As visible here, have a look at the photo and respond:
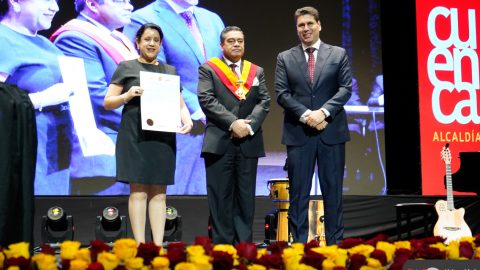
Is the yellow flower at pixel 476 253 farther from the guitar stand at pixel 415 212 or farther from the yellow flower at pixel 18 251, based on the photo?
the guitar stand at pixel 415 212

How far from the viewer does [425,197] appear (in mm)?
7469

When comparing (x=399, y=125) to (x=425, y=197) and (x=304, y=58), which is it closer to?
(x=425, y=197)

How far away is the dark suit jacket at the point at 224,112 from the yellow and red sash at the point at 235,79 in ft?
0.08

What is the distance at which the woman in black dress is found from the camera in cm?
395

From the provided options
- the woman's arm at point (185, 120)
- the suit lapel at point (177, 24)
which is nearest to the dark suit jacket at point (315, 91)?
the woman's arm at point (185, 120)

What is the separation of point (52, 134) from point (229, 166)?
3.12 meters

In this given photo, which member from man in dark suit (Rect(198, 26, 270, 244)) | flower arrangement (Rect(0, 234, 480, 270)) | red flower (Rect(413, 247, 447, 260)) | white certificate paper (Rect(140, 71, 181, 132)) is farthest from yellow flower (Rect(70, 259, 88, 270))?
man in dark suit (Rect(198, 26, 270, 244))

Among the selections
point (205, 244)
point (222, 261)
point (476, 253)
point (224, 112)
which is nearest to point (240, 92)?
point (224, 112)

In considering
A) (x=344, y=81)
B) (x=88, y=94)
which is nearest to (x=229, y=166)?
(x=344, y=81)

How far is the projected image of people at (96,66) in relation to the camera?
6.69 m

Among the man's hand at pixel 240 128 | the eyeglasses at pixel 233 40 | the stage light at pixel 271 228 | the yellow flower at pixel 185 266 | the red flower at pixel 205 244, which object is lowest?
the stage light at pixel 271 228

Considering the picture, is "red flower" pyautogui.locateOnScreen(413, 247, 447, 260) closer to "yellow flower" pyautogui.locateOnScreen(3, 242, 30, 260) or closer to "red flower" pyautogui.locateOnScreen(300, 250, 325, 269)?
"red flower" pyautogui.locateOnScreen(300, 250, 325, 269)

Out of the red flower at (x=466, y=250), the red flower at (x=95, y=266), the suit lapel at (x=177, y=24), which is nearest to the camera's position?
the red flower at (x=95, y=266)

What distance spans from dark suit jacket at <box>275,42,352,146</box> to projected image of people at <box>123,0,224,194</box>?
2.70 meters
